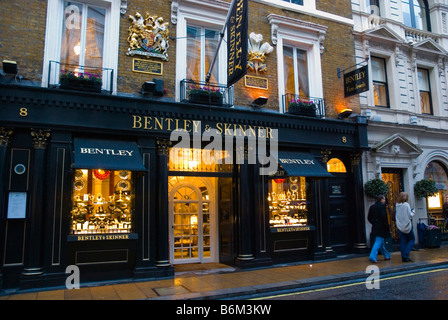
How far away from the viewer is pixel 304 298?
7.30 metres

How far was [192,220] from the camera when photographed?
39.9 ft

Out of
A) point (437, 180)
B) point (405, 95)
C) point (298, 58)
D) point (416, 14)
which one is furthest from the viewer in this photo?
point (416, 14)

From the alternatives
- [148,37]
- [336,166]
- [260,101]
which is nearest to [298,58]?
[260,101]

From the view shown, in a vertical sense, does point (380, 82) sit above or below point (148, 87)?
above

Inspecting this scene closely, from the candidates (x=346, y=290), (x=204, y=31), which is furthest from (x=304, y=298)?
(x=204, y=31)

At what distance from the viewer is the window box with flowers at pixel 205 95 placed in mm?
10391

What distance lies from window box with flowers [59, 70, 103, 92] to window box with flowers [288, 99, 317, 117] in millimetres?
5987

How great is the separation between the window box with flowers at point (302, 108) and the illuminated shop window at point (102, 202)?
5.65 m

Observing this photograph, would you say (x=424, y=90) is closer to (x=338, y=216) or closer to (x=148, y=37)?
(x=338, y=216)

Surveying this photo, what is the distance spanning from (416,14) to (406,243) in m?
11.0

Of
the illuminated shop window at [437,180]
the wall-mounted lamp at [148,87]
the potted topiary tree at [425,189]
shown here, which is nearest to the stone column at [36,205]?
the wall-mounted lamp at [148,87]

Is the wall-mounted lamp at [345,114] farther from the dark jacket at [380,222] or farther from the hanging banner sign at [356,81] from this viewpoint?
the dark jacket at [380,222]

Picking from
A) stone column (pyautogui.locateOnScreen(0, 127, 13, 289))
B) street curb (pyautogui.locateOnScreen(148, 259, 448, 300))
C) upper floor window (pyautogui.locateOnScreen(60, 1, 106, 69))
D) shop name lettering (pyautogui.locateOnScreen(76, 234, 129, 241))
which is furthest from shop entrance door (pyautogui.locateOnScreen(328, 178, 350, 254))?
stone column (pyautogui.locateOnScreen(0, 127, 13, 289))

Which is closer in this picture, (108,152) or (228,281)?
(228,281)
